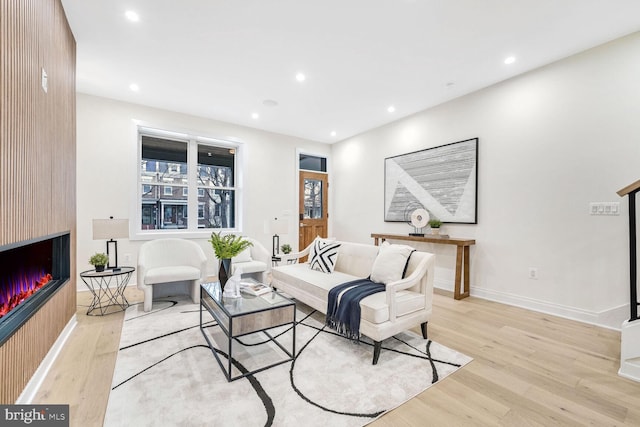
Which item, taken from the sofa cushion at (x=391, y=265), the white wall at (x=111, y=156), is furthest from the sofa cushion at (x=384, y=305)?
the white wall at (x=111, y=156)

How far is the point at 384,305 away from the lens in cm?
223

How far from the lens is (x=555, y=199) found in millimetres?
3223

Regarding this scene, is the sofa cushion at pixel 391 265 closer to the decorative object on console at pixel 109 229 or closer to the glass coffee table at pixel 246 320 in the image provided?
the glass coffee table at pixel 246 320

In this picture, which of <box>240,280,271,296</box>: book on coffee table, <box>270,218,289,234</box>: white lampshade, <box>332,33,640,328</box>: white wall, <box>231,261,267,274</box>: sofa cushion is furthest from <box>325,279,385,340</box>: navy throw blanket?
<box>332,33,640,328</box>: white wall

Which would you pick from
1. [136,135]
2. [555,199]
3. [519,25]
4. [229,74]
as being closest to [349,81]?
[229,74]

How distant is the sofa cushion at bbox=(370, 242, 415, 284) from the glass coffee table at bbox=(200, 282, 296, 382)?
0.97m

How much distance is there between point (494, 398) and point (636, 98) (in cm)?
318

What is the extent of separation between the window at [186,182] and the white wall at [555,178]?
3838 mm

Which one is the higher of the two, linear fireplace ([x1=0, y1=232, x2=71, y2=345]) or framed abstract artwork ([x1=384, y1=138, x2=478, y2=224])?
framed abstract artwork ([x1=384, y1=138, x2=478, y2=224])

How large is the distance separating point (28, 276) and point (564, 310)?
5035mm

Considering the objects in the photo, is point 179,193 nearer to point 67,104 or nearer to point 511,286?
point 67,104

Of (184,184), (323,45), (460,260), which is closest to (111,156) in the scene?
(184,184)

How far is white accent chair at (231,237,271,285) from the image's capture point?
3.88 m

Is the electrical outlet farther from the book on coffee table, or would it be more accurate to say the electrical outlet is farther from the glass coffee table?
the book on coffee table
